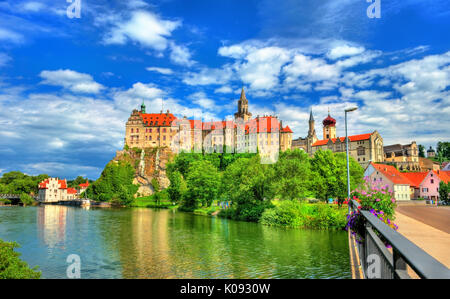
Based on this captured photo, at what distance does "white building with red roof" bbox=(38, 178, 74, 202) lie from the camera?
349ft

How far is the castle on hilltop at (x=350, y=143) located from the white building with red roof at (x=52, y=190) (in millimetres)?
98213

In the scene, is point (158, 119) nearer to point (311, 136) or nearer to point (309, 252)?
point (311, 136)

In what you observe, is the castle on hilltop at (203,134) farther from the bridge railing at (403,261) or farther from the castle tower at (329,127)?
the bridge railing at (403,261)

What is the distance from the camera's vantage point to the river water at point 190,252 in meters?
17.4

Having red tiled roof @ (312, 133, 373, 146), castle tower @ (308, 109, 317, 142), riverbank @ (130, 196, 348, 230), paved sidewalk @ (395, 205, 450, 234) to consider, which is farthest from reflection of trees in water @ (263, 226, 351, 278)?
castle tower @ (308, 109, 317, 142)

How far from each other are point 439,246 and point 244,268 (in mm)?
9943

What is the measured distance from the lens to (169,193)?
78.2 meters

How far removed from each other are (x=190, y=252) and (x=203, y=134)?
106 metres

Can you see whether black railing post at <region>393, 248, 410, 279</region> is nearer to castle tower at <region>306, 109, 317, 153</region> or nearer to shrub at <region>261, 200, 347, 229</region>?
shrub at <region>261, 200, 347, 229</region>

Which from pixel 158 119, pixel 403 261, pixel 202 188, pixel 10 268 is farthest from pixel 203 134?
pixel 403 261

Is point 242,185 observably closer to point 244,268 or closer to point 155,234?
point 155,234

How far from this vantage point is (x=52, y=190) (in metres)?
110

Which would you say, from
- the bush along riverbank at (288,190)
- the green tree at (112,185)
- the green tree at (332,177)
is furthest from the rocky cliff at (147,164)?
the green tree at (332,177)

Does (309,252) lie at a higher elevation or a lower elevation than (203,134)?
lower
